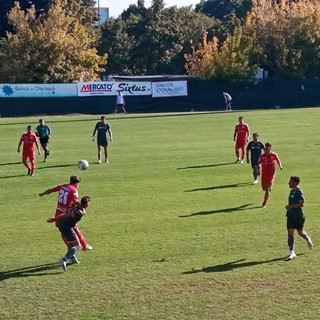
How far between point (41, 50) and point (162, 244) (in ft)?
160

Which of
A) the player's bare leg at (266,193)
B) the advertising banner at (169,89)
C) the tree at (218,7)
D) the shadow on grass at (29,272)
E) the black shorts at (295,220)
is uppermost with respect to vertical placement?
the tree at (218,7)

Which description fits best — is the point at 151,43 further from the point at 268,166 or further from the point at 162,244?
the point at 162,244

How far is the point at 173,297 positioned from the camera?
11992mm

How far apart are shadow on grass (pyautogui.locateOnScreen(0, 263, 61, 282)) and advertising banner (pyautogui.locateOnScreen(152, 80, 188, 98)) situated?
148ft

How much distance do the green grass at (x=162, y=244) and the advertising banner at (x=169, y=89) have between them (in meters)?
28.0

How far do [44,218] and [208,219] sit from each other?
166 inches

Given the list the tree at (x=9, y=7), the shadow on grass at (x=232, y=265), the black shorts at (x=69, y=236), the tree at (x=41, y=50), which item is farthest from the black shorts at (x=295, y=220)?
the tree at (x=9, y=7)

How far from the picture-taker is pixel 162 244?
15.4 m

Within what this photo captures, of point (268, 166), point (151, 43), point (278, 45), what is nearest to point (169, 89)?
point (278, 45)

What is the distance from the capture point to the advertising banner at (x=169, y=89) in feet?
192

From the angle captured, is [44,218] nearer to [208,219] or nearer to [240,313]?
[208,219]

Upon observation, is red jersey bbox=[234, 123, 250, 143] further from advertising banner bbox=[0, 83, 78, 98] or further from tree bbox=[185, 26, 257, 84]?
tree bbox=[185, 26, 257, 84]

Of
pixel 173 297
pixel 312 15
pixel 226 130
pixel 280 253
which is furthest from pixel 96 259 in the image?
pixel 312 15

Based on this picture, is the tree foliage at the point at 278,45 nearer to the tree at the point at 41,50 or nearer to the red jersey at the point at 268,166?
the tree at the point at 41,50
